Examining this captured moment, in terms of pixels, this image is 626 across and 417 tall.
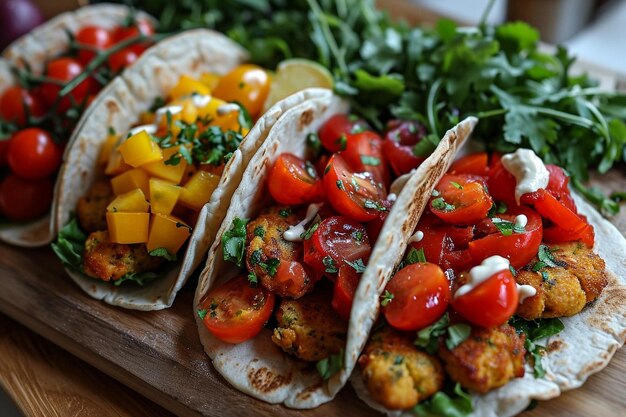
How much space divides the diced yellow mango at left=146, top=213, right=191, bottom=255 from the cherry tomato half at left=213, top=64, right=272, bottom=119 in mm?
1056

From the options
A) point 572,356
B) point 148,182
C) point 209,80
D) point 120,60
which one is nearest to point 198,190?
point 148,182

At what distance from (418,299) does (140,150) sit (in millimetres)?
1802

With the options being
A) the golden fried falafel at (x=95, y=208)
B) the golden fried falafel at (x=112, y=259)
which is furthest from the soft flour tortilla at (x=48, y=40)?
the golden fried falafel at (x=112, y=259)

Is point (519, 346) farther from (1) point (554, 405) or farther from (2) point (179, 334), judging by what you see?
(2) point (179, 334)

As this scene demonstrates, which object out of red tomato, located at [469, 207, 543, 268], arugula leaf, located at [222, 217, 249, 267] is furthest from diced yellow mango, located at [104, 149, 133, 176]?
red tomato, located at [469, 207, 543, 268]

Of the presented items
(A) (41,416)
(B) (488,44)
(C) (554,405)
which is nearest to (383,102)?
(B) (488,44)

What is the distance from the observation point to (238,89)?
13.4 ft

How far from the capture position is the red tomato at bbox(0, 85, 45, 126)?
4371 millimetres

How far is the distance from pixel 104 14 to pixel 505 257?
12.2ft

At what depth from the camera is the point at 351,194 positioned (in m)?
3.15

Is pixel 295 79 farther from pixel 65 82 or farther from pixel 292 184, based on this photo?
pixel 65 82

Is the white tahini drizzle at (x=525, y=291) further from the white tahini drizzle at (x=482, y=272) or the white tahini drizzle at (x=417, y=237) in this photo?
the white tahini drizzle at (x=417, y=237)

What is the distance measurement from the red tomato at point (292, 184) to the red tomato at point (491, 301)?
1.02 meters

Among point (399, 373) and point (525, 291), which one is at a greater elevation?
point (525, 291)
